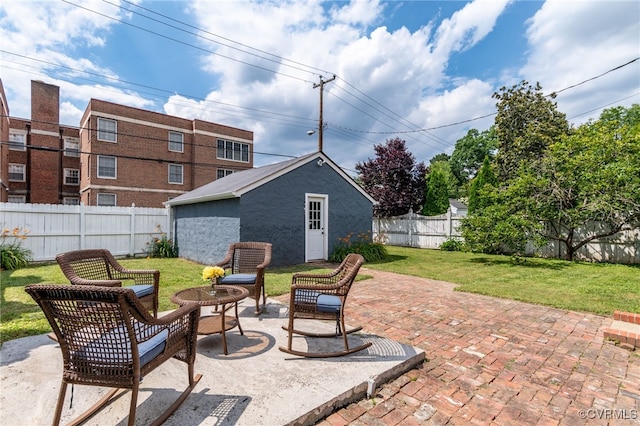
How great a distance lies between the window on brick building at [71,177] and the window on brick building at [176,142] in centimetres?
815

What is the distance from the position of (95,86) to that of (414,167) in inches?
638

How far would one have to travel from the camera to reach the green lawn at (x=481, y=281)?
4.71 m

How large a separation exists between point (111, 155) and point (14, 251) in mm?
13435

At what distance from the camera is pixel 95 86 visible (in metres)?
12.6

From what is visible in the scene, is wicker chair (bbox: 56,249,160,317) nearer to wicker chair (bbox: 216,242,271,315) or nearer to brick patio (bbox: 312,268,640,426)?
wicker chair (bbox: 216,242,271,315)

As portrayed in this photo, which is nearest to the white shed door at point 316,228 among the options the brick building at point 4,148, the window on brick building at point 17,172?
the brick building at point 4,148

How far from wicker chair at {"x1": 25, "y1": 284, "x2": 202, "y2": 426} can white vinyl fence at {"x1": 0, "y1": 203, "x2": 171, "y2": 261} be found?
1026cm

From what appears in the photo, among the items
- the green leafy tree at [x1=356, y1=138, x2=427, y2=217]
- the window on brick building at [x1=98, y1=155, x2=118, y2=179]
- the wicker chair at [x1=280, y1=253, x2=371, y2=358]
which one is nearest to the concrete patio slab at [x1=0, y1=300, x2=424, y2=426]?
the wicker chair at [x1=280, y1=253, x2=371, y2=358]

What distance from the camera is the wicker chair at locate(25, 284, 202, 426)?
68.6 inches

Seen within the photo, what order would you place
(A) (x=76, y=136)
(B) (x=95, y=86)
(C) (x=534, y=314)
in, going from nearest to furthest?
1. (C) (x=534, y=314)
2. (B) (x=95, y=86)
3. (A) (x=76, y=136)

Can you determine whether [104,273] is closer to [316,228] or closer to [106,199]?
[316,228]

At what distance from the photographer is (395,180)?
17.8 meters

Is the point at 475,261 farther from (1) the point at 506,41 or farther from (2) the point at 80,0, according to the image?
(2) the point at 80,0

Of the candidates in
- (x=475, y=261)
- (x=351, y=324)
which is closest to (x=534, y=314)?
(x=351, y=324)
